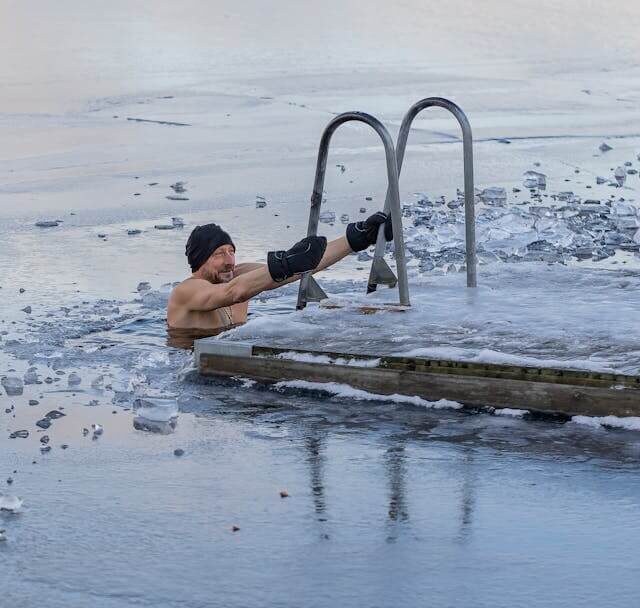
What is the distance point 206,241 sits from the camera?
8562 mm

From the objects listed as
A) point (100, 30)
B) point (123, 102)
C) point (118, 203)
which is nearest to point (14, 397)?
point (118, 203)

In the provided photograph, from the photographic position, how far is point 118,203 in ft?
42.0

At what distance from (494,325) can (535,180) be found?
6.40m

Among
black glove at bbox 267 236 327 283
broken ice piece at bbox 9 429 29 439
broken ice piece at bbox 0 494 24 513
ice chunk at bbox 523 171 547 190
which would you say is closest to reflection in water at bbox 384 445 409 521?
broken ice piece at bbox 0 494 24 513

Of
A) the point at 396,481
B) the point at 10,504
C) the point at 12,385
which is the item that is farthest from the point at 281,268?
the point at 10,504

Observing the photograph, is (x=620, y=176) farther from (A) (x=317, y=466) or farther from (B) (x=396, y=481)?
(B) (x=396, y=481)

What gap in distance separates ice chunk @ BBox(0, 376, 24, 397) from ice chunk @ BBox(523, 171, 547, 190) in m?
7.11

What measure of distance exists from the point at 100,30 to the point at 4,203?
40.3 feet

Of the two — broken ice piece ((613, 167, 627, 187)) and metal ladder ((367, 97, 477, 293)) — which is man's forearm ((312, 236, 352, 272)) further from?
broken ice piece ((613, 167, 627, 187))

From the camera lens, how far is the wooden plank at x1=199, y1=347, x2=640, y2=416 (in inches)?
253

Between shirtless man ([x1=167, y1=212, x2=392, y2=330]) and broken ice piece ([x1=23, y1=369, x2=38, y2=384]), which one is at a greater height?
shirtless man ([x1=167, y1=212, x2=392, y2=330])

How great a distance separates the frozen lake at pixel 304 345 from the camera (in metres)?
4.98

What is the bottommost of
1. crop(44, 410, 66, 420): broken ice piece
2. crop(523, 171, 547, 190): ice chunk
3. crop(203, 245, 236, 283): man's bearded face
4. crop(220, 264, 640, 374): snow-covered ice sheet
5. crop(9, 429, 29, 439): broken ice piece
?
crop(9, 429, 29, 439): broken ice piece

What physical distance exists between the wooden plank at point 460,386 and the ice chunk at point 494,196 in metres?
5.83
